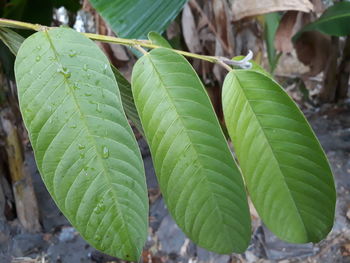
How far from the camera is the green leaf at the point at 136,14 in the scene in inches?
28.7

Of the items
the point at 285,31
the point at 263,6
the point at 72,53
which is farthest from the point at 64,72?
the point at 285,31

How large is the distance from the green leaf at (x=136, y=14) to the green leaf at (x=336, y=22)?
112cm

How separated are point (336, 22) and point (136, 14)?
1.21 meters

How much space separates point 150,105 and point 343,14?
5.28 feet

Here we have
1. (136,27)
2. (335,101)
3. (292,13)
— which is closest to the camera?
(136,27)

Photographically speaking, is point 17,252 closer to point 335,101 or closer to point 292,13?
point 292,13

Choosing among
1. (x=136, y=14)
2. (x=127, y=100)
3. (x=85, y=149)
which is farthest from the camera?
(x=136, y=14)

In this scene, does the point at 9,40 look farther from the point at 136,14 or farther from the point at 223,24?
the point at 223,24

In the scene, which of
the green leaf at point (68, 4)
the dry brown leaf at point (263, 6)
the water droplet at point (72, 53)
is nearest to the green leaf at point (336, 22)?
the dry brown leaf at point (263, 6)

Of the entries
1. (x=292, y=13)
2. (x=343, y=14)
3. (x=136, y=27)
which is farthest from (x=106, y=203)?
(x=343, y=14)

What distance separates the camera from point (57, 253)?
3.97 feet

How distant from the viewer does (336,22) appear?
163 centimetres

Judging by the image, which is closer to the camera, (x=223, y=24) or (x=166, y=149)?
(x=166, y=149)

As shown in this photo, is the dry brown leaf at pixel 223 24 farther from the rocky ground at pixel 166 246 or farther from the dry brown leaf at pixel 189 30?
the rocky ground at pixel 166 246
